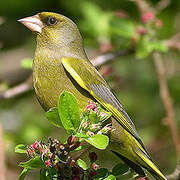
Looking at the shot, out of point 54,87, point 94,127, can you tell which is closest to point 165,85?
point 54,87

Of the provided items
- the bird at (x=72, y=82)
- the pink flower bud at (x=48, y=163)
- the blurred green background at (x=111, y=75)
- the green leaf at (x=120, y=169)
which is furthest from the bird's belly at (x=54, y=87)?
the blurred green background at (x=111, y=75)

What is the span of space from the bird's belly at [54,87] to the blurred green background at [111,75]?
1.13m

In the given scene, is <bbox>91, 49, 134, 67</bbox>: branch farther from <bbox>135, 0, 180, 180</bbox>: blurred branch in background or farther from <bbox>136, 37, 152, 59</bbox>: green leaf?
<bbox>135, 0, 180, 180</bbox>: blurred branch in background

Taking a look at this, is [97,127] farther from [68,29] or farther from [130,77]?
[130,77]

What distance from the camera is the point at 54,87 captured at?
4168 mm

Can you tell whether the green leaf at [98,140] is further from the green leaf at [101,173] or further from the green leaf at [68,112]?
the green leaf at [101,173]

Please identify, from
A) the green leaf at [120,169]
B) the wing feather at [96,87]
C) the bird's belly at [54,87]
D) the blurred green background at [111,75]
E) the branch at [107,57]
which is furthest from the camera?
the blurred green background at [111,75]

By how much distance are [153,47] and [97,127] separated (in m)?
2.14

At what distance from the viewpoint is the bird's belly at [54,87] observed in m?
4.16

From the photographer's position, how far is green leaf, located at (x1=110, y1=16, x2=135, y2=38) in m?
5.45

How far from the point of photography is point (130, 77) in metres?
7.11

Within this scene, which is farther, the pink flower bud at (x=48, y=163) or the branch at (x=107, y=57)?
the branch at (x=107, y=57)

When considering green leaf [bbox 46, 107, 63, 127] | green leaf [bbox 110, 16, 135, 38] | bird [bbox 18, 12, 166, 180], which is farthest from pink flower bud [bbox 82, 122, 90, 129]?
green leaf [bbox 110, 16, 135, 38]

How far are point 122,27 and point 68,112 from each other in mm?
2497
